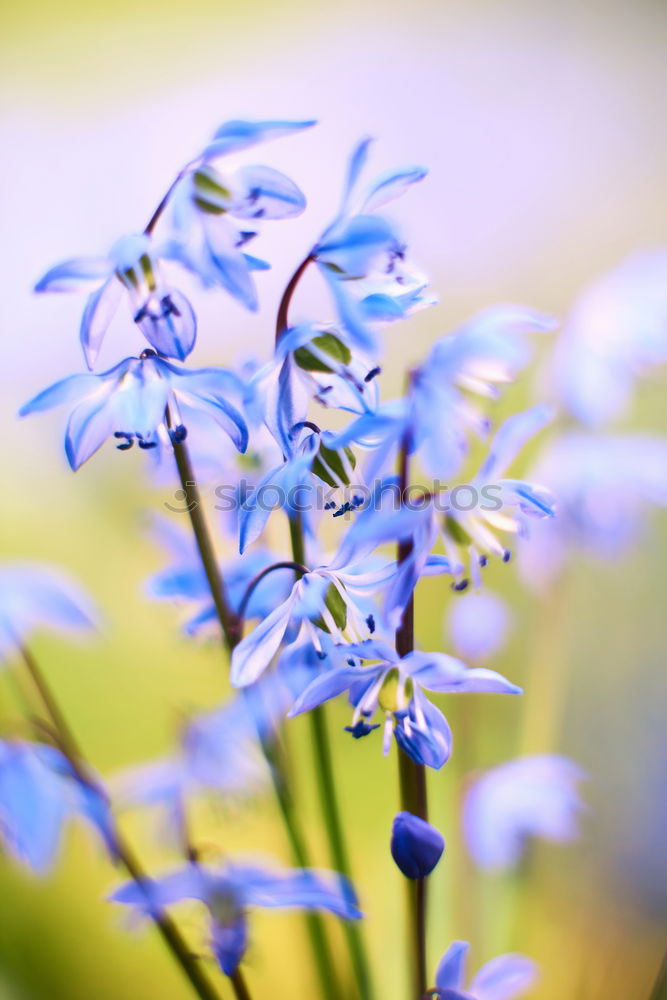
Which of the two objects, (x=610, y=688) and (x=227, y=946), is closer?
(x=227, y=946)

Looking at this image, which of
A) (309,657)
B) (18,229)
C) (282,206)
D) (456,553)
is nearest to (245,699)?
(309,657)

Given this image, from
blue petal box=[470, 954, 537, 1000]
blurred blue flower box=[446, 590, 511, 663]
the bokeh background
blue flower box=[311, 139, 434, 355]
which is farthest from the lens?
the bokeh background

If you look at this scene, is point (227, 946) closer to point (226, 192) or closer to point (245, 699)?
point (245, 699)

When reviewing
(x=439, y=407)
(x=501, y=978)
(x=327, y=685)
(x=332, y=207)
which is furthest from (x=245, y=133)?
(x=332, y=207)

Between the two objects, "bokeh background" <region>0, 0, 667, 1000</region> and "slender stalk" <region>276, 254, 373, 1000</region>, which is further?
"bokeh background" <region>0, 0, 667, 1000</region>

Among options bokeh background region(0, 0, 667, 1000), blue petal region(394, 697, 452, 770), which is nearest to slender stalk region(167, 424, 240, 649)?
blue petal region(394, 697, 452, 770)

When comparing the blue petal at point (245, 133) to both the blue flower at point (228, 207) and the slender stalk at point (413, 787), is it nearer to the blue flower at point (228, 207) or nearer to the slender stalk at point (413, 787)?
the blue flower at point (228, 207)

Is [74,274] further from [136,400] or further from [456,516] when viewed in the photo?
[456,516]

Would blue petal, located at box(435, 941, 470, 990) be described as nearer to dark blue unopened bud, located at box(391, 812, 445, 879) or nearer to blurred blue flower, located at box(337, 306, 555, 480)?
dark blue unopened bud, located at box(391, 812, 445, 879)
